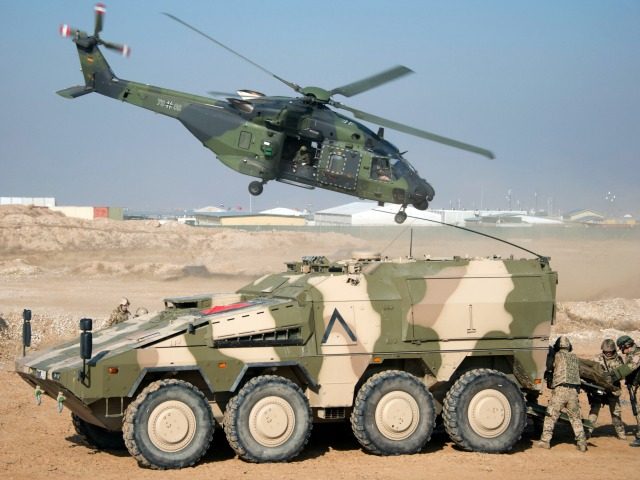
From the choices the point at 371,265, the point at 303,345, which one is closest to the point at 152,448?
the point at 303,345

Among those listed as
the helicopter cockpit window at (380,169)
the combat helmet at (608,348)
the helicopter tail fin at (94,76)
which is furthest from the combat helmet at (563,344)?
the helicopter tail fin at (94,76)

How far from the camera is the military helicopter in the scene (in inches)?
796

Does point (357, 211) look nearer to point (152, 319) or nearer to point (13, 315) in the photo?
point (13, 315)

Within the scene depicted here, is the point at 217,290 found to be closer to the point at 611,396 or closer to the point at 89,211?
the point at 611,396

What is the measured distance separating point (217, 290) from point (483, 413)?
2247cm

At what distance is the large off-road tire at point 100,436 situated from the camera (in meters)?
13.1

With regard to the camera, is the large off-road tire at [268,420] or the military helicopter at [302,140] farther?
the military helicopter at [302,140]

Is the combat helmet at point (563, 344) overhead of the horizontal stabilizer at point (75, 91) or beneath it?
beneath

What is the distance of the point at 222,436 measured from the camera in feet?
44.9

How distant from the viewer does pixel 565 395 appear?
43.2ft

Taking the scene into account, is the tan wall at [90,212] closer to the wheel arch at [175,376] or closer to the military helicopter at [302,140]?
the military helicopter at [302,140]

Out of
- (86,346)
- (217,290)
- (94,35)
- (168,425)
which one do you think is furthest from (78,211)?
(86,346)

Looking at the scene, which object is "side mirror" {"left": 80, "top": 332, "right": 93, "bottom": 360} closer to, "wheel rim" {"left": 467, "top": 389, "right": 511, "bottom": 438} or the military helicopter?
"wheel rim" {"left": 467, "top": 389, "right": 511, "bottom": 438}

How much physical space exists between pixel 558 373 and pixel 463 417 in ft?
4.65
